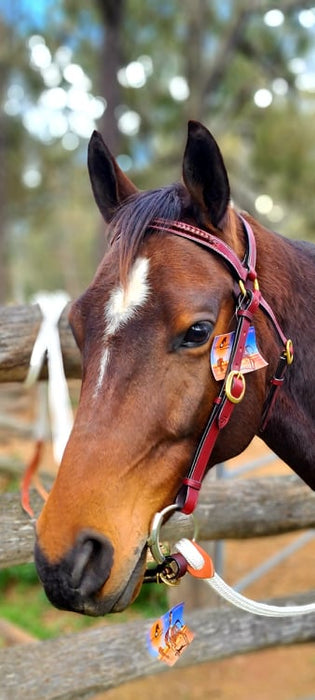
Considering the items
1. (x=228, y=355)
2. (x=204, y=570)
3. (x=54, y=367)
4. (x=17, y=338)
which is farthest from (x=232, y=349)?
(x=17, y=338)

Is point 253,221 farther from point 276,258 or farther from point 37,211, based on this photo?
point 37,211

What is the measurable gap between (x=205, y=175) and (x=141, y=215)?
0.63 ft

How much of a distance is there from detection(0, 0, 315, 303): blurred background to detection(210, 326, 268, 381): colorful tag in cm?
762

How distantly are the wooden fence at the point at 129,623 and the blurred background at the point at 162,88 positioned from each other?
6.72 metres

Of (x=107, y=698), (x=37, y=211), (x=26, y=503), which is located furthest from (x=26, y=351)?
(x=37, y=211)

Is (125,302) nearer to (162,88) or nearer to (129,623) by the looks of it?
(129,623)

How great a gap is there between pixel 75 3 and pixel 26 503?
11.0m

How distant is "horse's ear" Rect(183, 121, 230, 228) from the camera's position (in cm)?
148

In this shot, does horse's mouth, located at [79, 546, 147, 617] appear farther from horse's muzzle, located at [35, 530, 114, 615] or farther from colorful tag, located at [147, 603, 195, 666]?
colorful tag, located at [147, 603, 195, 666]

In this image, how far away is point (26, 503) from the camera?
2.25 metres

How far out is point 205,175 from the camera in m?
1.56

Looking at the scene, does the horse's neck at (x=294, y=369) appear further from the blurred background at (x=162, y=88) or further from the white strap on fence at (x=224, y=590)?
the blurred background at (x=162, y=88)

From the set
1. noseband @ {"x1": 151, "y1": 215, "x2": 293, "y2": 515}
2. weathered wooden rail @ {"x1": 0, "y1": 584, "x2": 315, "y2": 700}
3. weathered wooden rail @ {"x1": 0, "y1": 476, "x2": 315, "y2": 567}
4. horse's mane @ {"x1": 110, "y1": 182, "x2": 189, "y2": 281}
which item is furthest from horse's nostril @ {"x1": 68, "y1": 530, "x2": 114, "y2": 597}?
weathered wooden rail @ {"x1": 0, "y1": 584, "x2": 315, "y2": 700}

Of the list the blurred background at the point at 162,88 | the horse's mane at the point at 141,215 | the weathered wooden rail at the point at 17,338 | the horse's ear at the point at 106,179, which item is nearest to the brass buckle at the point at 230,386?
the horse's mane at the point at 141,215
